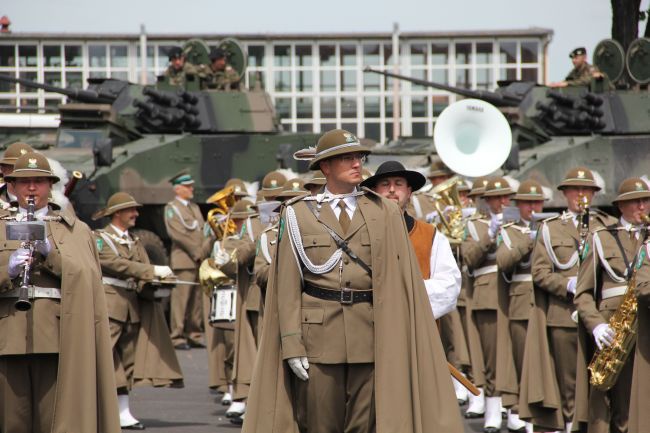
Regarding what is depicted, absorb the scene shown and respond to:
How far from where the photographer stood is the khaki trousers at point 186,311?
2067cm

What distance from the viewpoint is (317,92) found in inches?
1594

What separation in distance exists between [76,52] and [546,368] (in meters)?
30.3

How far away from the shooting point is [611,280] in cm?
1023

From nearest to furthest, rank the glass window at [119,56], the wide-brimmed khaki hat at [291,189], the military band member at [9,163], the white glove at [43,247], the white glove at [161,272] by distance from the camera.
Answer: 1. the white glove at [43,247]
2. the military band member at [9,163]
3. the wide-brimmed khaki hat at [291,189]
4. the white glove at [161,272]
5. the glass window at [119,56]

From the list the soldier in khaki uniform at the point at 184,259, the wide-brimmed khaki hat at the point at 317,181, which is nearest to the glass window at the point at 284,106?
the soldier in khaki uniform at the point at 184,259

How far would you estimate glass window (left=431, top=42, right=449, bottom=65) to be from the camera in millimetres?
40375

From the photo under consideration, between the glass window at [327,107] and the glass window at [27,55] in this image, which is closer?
the glass window at [27,55]

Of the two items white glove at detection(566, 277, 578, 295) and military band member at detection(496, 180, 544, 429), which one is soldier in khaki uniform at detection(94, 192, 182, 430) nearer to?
military band member at detection(496, 180, 544, 429)

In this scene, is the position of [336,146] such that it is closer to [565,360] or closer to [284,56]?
[565,360]

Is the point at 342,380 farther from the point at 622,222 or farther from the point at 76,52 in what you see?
the point at 76,52

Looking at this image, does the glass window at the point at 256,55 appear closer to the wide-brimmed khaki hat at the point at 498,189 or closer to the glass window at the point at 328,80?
the glass window at the point at 328,80

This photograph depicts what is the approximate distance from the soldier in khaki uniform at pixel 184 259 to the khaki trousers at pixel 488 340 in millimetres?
6896

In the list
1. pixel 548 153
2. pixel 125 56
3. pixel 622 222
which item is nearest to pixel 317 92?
pixel 125 56

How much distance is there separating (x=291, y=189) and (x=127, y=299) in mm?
1749
